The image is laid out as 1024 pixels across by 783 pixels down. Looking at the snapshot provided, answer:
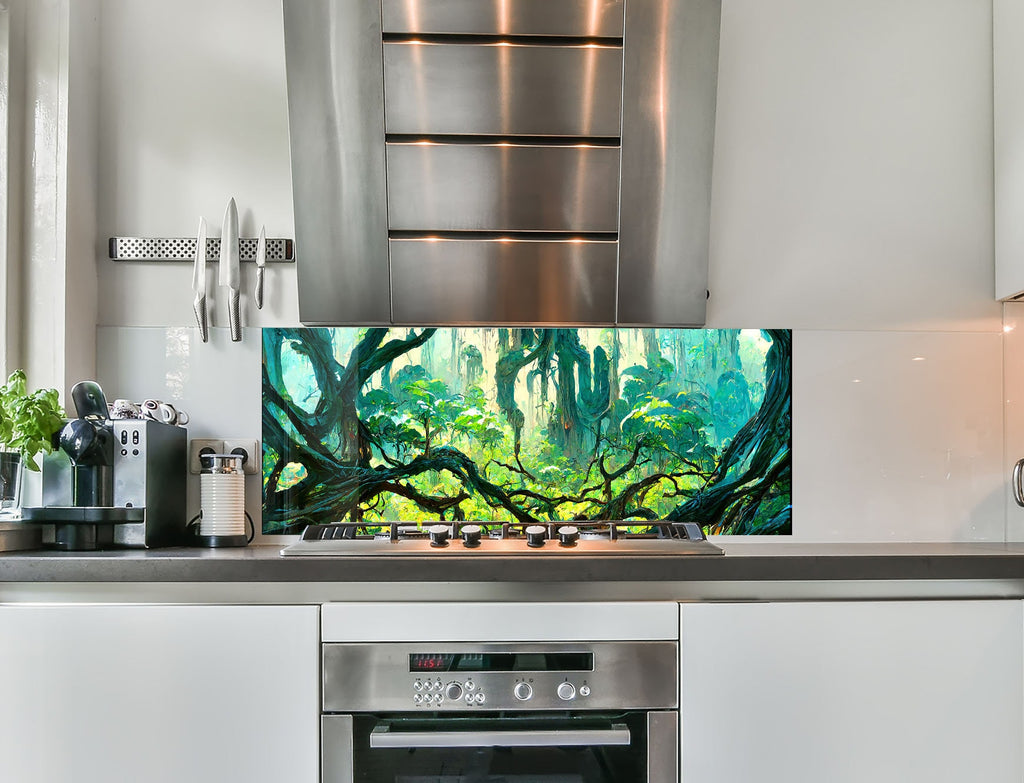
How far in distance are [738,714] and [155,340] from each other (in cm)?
164

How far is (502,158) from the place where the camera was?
1993 mm

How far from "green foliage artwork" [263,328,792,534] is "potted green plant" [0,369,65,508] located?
514 millimetres

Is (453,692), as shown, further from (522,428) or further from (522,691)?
(522,428)

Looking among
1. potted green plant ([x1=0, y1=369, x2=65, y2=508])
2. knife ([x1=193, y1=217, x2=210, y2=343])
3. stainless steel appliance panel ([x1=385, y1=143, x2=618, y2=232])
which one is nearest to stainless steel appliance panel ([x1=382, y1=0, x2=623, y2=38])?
stainless steel appliance panel ([x1=385, y1=143, x2=618, y2=232])

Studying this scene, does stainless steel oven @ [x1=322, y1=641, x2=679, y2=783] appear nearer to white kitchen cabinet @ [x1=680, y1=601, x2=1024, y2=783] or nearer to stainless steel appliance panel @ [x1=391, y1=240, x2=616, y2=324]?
white kitchen cabinet @ [x1=680, y1=601, x2=1024, y2=783]

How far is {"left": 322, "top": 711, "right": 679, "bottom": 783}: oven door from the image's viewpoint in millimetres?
1557

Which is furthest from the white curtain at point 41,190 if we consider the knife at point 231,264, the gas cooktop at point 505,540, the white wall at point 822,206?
the gas cooktop at point 505,540

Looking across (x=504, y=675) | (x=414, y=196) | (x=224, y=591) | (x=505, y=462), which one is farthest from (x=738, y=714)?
(x=414, y=196)

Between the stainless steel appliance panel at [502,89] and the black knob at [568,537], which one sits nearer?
the black knob at [568,537]

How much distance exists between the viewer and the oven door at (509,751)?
1.56m

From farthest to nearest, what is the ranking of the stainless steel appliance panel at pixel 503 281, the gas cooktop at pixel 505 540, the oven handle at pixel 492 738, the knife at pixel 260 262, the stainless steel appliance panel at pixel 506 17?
the knife at pixel 260 262 → the stainless steel appliance panel at pixel 503 281 → the stainless steel appliance panel at pixel 506 17 → the gas cooktop at pixel 505 540 → the oven handle at pixel 492 738

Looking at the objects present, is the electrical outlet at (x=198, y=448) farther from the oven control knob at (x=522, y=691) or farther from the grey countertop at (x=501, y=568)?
the oven control knob at (x=522, y=691)

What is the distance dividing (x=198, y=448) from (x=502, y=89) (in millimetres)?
1167

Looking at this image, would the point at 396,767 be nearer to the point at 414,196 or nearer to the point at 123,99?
the point at 414,196
